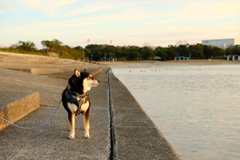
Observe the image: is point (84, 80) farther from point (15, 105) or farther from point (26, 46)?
point (26, 46)

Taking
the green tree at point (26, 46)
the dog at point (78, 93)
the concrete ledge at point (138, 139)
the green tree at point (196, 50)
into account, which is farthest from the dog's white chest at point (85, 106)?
the green tree at point (196, 50)

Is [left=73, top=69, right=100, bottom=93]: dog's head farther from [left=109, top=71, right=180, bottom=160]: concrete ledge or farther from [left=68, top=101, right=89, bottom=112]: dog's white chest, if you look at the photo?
[left=109, top=71, right=180, bottom=160]: concrete ledge

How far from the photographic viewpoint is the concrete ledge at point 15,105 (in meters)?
5.54

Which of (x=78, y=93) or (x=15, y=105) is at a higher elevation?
(x=78, y=93)

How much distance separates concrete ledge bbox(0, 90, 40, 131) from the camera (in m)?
5.54

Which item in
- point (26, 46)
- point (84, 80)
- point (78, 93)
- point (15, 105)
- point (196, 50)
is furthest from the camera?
point (196, 50)

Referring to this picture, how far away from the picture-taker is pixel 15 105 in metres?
6.01

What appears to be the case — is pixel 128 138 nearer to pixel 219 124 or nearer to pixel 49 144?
pixel 49 144

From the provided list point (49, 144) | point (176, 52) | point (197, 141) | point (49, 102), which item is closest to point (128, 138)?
point (49, 144)

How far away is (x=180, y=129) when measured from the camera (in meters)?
8.27

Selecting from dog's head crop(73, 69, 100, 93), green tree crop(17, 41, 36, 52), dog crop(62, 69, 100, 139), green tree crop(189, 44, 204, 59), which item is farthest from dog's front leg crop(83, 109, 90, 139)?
green tree crop(189, 44, 204, 59)

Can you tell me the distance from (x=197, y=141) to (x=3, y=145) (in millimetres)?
4626

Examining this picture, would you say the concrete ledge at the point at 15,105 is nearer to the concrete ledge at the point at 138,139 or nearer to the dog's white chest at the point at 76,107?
the dog's white chest at the point at 76,107

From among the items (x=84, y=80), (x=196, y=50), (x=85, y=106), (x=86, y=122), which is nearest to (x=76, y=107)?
(x=85, y=106)
